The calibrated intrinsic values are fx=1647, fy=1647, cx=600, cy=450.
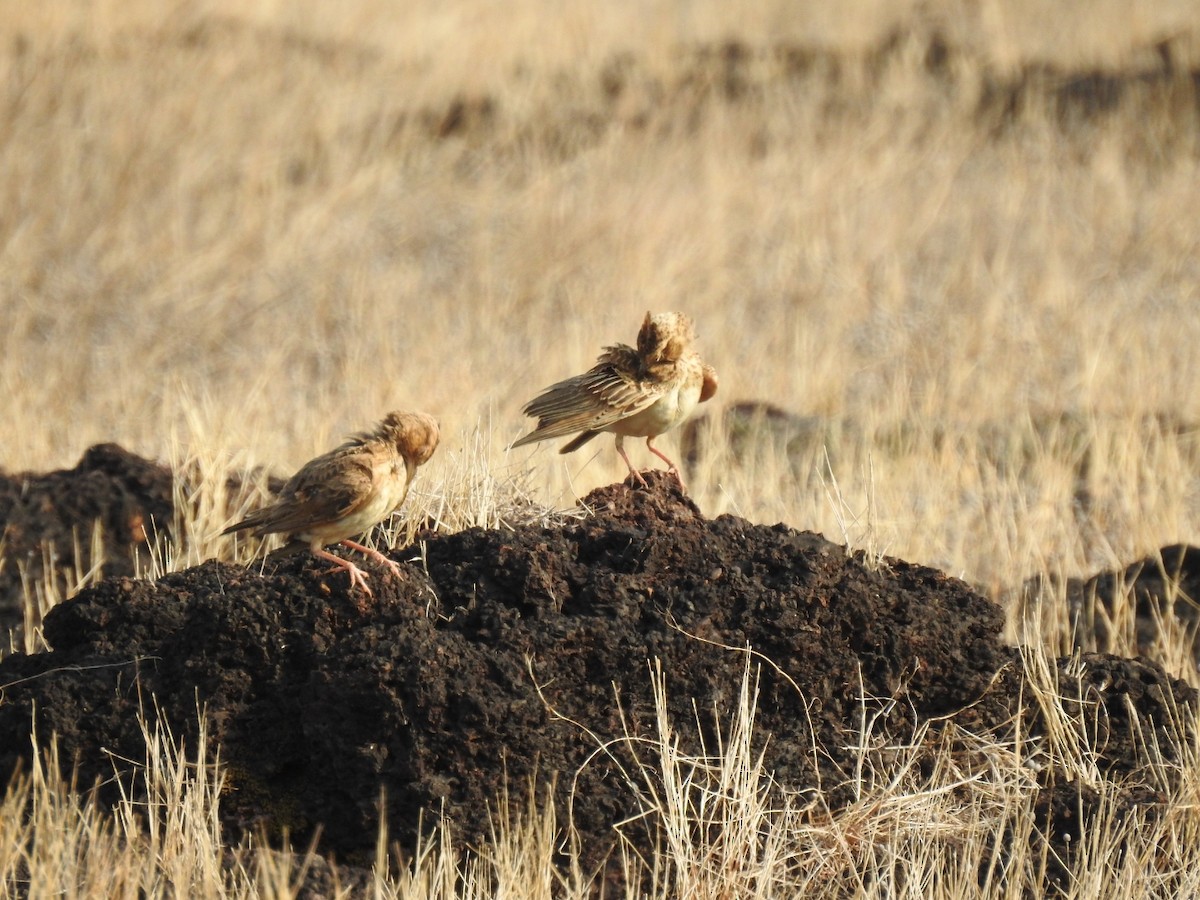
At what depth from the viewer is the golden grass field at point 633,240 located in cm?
961

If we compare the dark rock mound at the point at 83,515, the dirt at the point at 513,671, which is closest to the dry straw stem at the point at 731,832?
the dirt at the point at 513,671

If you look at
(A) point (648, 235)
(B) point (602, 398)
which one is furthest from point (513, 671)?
(A) point (648, 235)

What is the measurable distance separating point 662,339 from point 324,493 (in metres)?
1.61

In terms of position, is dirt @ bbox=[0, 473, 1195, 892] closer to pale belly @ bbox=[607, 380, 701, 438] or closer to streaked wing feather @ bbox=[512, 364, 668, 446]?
streaked wing feather @ bbox=[512, 364, 668, 446]

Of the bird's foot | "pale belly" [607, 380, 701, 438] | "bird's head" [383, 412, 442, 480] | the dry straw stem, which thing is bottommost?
the dry straw stem

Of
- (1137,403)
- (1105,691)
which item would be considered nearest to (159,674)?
(1105,691)

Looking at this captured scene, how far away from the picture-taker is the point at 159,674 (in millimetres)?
4863

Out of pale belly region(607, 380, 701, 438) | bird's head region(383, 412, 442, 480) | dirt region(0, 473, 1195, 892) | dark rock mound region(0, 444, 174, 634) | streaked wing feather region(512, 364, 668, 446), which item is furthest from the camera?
dark rock mound region(0, 444, 174, 634)

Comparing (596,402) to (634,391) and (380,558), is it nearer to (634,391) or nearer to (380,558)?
(634,391)

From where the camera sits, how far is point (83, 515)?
7270 millimetres

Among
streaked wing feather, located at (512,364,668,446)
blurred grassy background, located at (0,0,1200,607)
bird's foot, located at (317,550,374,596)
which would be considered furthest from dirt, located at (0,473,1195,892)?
blurred grassy background, located at (0,0,1200,607)

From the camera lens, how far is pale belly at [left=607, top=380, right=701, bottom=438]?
608 centimetres

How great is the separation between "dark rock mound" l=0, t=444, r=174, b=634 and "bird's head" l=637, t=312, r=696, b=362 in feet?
7.86

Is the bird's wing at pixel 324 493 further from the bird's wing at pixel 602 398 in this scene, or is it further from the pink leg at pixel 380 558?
the bird's wing at pixel 602 398
